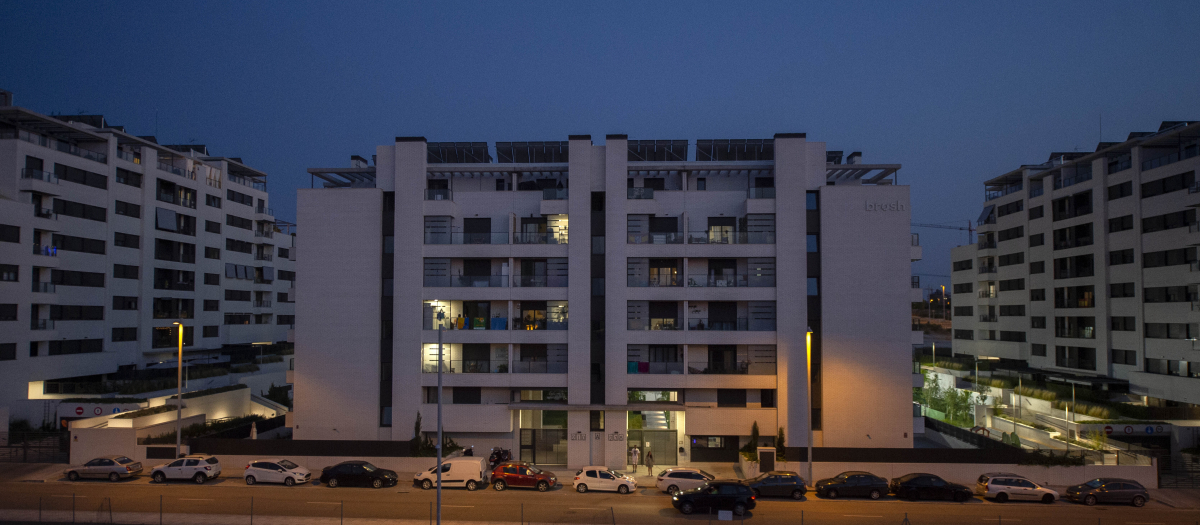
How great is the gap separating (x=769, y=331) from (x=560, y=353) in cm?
1214

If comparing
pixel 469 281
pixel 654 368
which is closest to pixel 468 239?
pixel 469 281

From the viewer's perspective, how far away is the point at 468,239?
37.2m

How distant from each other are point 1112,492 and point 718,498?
18.0 metres

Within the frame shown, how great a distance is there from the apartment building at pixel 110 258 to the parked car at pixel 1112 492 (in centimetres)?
4210

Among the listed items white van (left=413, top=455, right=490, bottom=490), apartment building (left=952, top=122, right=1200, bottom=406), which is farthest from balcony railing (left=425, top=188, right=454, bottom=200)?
apartment building (left=952, top=122, right=1200, bottom=406)

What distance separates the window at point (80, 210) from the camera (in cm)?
4644

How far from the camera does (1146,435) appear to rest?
39.3 metres

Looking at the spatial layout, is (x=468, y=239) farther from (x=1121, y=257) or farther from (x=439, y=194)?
(x=1121, y=257)

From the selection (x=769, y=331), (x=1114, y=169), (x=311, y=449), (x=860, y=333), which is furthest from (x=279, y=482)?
(x=1114, y=169)

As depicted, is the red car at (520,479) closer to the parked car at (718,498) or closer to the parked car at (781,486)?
the parked car at (718,498)

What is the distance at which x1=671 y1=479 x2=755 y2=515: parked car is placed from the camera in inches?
1006

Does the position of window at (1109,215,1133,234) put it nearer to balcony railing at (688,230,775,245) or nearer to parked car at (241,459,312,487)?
balcony railing at (688,230,775,245)

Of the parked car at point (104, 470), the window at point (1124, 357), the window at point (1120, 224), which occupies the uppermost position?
the window at point (1120, 224)

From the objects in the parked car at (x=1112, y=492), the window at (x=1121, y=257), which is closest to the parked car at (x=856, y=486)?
the parked car at (x=1112, y=492)
